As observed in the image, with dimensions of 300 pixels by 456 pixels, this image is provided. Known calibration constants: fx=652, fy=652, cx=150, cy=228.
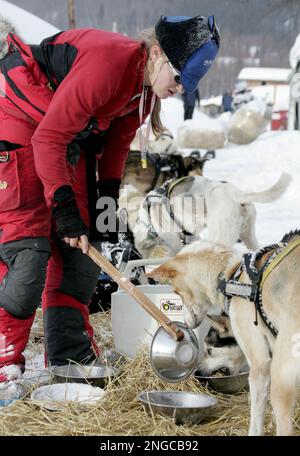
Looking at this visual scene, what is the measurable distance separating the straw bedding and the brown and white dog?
0.21 metres

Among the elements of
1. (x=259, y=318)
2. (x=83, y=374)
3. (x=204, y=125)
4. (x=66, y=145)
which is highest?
→ (x=66, y=145)

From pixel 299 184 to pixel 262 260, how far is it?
725cm

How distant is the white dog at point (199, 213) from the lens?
193 inches

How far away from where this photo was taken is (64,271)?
10.4 ft

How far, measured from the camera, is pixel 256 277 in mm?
2336

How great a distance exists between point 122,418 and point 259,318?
0.66 meters

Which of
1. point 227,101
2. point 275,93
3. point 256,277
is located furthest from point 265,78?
point 256,277

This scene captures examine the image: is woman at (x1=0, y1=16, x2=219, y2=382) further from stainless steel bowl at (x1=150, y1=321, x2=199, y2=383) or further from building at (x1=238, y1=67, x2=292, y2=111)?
building at (x1=238, y1=67, x2=292, y2=111)

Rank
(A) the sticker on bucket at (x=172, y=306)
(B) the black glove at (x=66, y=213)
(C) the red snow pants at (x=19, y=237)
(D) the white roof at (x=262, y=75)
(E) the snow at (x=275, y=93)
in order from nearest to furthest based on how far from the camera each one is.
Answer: (B) the black glove at (x=66, y=213), (C) the red snow pants at (x=19, y=237), (A) the sticker on bucket at (x=172, y=306), (E) the snow at (x=275, y=93), (D) the white roof at (x=262, y=75)

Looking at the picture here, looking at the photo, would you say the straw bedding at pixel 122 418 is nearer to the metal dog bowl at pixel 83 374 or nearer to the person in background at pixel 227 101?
the metal dog bowl at pixel 83 374

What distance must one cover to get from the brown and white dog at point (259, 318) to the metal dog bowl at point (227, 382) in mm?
279

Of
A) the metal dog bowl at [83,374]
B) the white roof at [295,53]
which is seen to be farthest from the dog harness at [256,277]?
the white roof at [295,53]

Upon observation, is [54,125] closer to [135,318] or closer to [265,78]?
[135,318]

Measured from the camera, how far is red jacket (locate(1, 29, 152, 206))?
2.50 m
